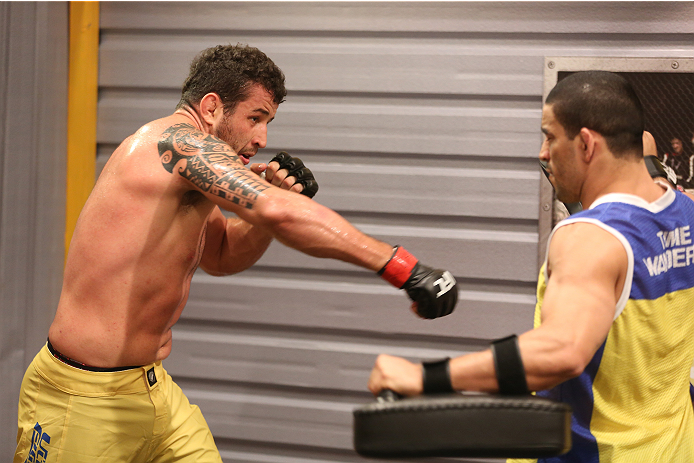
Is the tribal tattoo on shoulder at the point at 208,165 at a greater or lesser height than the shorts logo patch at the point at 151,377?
greater

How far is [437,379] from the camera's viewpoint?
4.72 ft

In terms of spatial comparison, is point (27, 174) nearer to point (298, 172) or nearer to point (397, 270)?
point (298, 172)

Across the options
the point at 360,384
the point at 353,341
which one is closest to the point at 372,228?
the point at 353,341

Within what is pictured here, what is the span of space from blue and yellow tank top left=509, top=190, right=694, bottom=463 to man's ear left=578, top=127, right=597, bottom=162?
0.14 m

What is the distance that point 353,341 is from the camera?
349 cm

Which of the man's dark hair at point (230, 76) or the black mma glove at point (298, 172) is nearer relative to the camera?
the man's dark hair at point (230, 76)

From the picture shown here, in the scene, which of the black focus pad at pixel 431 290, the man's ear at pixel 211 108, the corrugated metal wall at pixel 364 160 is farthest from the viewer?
the corrugated metal wall at pixel 364 160

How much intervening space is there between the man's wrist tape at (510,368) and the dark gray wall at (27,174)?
3176mm

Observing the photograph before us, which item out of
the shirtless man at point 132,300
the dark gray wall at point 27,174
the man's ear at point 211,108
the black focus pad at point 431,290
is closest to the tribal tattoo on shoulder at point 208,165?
the shirtless man at point 132,300

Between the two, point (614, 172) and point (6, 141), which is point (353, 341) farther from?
point (6, 141)

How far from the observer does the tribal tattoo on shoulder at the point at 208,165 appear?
6.45 feet

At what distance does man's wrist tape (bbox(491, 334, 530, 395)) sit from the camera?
1.39 metres

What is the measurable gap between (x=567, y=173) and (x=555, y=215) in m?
1.52

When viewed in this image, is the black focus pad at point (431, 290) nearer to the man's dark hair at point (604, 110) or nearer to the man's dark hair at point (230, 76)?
the man's dark hair at point (604, 110)
